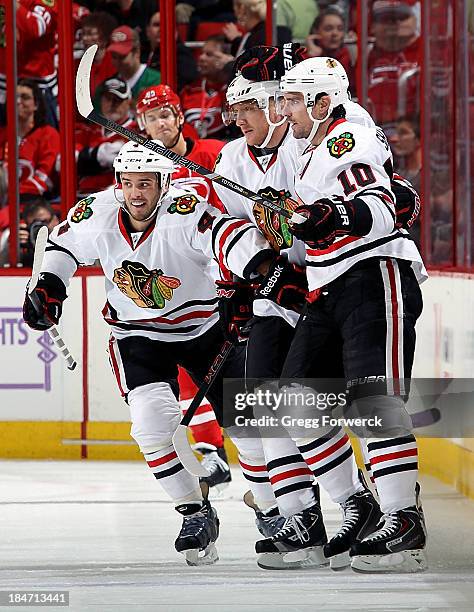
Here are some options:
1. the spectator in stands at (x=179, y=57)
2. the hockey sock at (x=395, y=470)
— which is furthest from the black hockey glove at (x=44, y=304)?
the spectator in stands at (x=179, y=57)

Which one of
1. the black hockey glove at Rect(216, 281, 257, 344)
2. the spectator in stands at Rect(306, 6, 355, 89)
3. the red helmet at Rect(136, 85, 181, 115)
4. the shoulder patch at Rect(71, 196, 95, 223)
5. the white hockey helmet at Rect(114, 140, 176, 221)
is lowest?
the black hockey glove at Rect(216, 281, 257, 344)

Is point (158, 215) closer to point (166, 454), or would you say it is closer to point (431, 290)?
point (166, 454)

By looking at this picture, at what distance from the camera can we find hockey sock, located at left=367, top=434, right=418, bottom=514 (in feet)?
10.5

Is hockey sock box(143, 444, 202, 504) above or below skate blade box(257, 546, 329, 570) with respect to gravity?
above

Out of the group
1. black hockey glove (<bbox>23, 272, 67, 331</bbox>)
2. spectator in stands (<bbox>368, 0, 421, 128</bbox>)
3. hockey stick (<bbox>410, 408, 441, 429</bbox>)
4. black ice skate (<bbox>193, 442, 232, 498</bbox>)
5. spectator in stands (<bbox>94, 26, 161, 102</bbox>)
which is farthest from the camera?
spectator in stands (<bbox>94, 26, 161, 102</bbox>)

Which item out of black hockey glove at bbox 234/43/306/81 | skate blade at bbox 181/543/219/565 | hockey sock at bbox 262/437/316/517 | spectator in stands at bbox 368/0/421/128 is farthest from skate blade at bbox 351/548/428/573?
spectator in stands at bbox 368/0/421/128

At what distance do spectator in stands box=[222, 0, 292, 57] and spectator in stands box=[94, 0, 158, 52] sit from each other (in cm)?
32

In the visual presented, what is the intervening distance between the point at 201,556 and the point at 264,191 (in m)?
0.85

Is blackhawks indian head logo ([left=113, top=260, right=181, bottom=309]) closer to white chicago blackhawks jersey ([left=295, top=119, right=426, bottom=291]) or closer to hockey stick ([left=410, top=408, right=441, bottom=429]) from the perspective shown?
white chicago blackhawks jersey ([left=295, top=119, right=426, bottom=291])

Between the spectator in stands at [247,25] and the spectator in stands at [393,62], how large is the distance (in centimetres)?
45

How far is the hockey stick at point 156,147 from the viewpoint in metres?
3.33

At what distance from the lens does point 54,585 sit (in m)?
3.21

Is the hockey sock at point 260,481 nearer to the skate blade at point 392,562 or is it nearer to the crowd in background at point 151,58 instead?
the skate blade at point 392,562

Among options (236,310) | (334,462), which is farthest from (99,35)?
(334,462)
